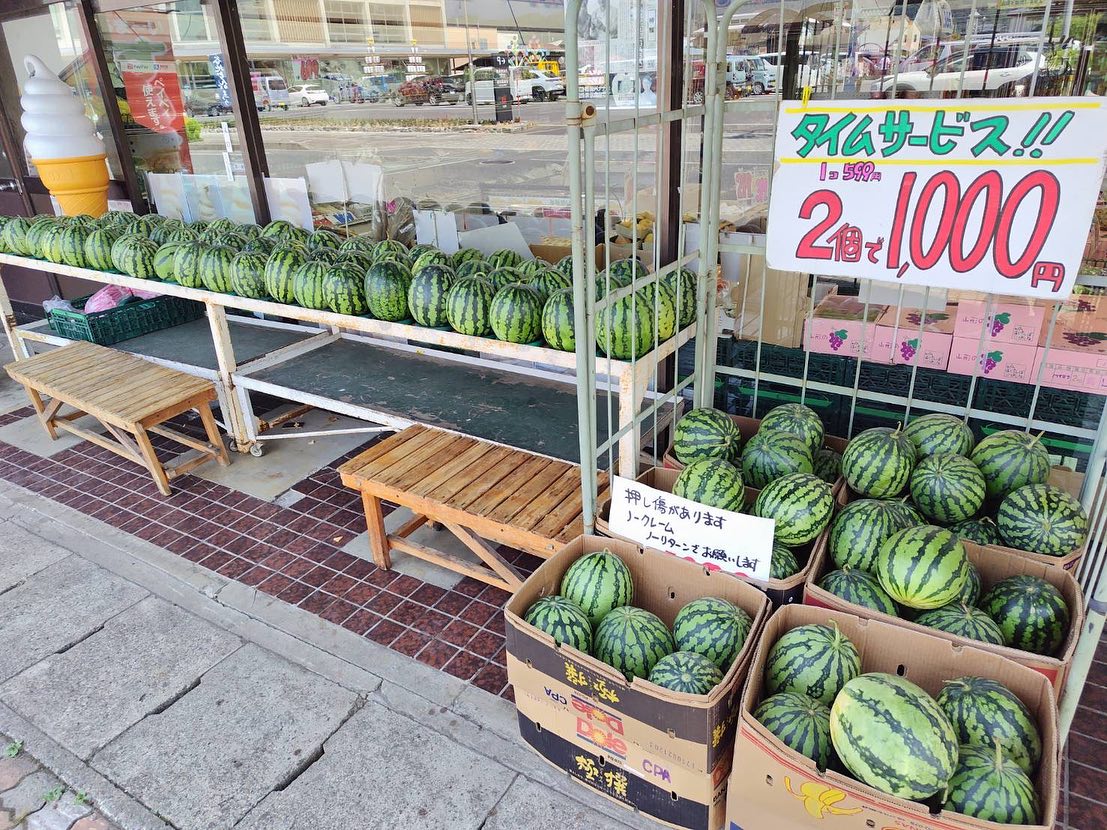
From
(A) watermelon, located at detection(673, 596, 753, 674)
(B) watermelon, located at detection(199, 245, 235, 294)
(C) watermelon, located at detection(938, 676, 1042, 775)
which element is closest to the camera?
(C) watermelon, located at detection(938, 676, 1042, 775)

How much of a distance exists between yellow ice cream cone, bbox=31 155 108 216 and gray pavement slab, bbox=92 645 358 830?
195 inches

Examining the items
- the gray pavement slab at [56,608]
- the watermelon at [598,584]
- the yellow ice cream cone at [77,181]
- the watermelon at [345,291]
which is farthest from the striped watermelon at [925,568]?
the yellow ice cream cone at [77,181]

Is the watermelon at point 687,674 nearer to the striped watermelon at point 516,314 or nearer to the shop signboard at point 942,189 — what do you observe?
the shop signboard at point 942,189

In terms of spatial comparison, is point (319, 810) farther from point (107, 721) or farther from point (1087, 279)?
point (1087, 279)

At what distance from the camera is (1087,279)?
234cm

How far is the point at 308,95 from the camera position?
6.49 metres

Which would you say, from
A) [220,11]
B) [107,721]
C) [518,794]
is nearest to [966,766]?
[518,794]

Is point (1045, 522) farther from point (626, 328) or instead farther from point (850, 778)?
point (626, 328)

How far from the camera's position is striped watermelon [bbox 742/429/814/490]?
2.91 metres

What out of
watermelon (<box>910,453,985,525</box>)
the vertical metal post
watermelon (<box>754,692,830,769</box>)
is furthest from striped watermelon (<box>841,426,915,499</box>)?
the vertical metal post

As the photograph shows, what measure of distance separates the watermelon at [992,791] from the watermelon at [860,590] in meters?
0.55

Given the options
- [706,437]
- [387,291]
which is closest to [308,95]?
[387,291]

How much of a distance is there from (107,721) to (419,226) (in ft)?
11.8

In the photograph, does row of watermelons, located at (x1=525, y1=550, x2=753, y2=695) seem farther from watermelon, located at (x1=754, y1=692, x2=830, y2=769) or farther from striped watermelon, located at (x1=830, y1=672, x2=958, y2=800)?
striped watermelon, located at (x1=830, y1=672, x2=958, y2=800)
